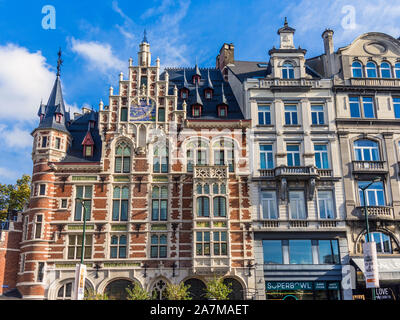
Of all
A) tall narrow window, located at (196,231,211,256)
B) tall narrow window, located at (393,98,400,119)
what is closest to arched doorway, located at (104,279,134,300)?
tall narrow window, located at (196,231,211,256)

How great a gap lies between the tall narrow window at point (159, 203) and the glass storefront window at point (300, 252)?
32.6 ft

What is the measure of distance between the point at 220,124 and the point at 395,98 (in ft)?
50.0

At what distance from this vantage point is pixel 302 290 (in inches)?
1230

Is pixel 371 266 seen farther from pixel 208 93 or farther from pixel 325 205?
pixel 208 93

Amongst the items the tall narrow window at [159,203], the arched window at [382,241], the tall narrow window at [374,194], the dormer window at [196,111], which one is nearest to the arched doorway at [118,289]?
the tall narrow window at [159,203]

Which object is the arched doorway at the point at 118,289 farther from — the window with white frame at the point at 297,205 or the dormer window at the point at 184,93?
the dormer window at the point at 184,93

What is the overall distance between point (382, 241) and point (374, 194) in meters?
3.69

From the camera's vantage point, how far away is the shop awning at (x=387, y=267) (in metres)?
31.1

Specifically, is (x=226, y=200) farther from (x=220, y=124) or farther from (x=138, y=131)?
(x=138, y=131)

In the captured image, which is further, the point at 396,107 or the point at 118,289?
the point at 396,107

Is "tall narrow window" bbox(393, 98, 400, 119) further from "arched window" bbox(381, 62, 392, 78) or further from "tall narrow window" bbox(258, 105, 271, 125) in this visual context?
"tall narrow window" bbox(258, 105, 271, 125)

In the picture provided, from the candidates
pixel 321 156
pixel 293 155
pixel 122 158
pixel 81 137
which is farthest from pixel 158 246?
pixel 321 156

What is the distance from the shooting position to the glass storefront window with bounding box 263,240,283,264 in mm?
32031

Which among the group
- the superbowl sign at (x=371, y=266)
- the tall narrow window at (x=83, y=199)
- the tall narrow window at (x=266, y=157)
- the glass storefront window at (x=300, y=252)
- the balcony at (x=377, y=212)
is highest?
the tall narrow window at (x=266, y=157)
